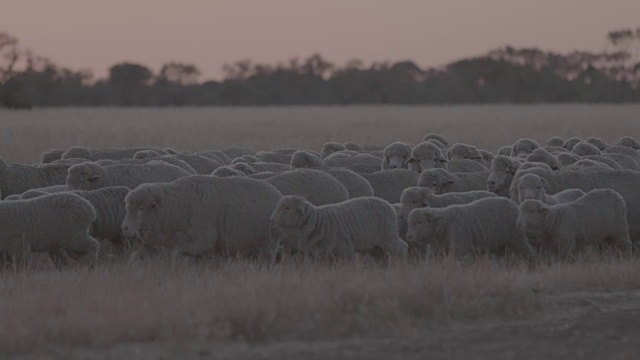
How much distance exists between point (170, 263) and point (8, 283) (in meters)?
1.74

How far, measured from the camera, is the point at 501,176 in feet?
47.6

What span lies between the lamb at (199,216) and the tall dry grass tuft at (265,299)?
71 centimetres

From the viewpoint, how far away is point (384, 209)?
456 inches

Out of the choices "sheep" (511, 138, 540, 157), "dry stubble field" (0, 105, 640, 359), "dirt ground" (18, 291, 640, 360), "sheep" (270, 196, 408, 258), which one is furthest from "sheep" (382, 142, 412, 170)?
"dirt ground" (18, 291, 640, 360)

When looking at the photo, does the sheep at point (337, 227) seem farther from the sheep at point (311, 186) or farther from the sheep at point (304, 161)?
the sheep at point (304, 161)

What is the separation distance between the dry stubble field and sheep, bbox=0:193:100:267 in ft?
0.96

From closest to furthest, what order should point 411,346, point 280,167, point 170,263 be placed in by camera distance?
point 411,346 → point 170,263 → point 280,167

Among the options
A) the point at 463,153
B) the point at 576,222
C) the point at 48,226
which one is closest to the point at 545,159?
the point at 463,153

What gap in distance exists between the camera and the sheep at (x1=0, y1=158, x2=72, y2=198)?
50.1ft

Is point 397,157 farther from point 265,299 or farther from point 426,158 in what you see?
point 265,299

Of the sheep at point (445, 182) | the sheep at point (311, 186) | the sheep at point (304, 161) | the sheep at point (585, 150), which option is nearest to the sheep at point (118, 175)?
the sheep at point (304, 161)

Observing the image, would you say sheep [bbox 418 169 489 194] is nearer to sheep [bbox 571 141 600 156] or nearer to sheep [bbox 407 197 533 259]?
sheep [bbox 407 197 533 259]

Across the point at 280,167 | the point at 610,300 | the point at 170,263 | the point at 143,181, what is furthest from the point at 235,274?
the point at 280,167

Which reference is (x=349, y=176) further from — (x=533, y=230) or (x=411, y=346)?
(x=411, y=346)
